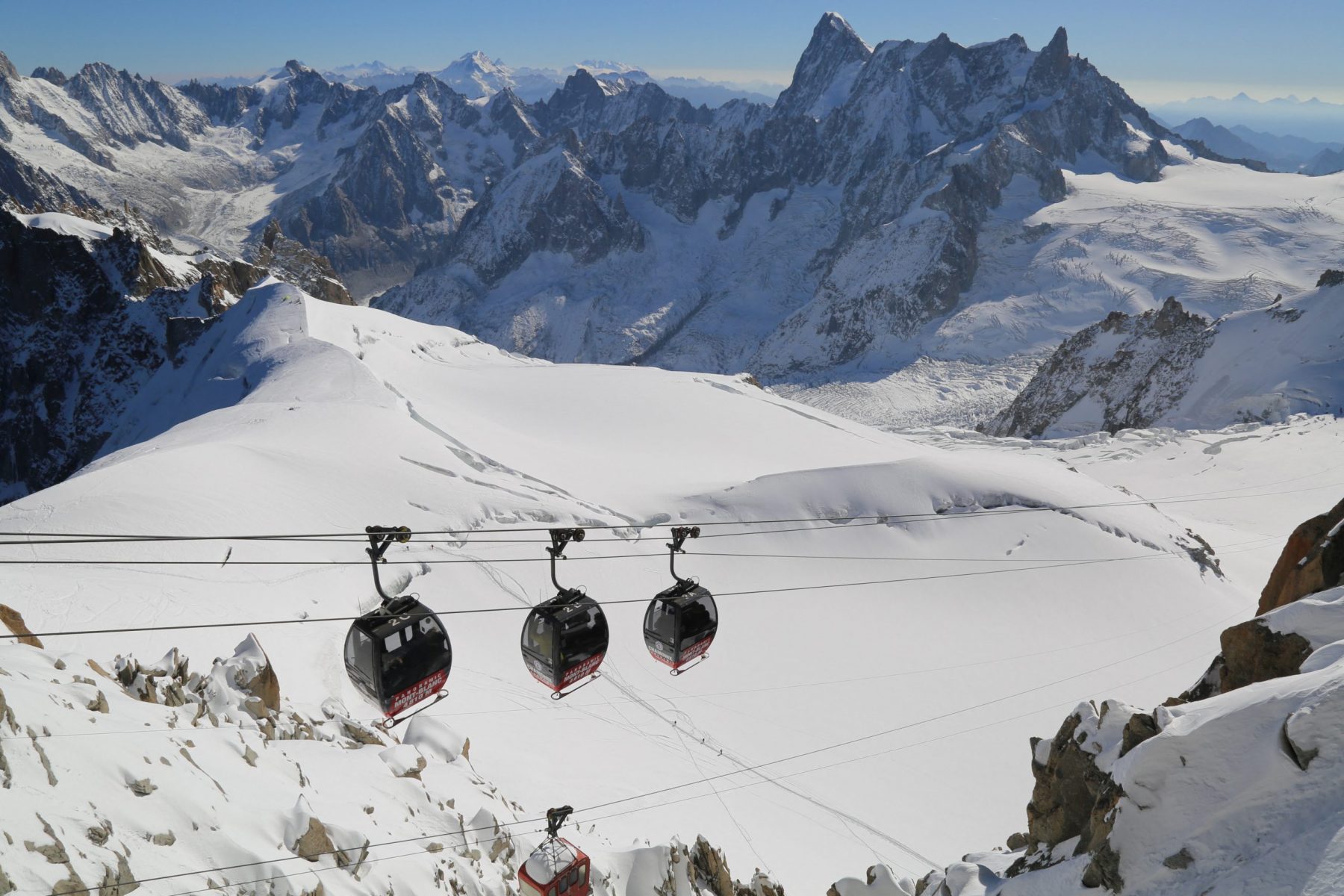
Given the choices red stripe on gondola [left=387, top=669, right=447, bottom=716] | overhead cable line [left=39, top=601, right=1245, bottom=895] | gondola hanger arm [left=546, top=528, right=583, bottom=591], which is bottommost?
overhead cable line [left=39, top=601, right=1245, bottom=895]

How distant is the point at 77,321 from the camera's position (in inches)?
3524

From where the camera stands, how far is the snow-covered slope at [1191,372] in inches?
3147

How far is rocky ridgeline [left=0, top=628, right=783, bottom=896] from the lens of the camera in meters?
9.42

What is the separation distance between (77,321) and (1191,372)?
125 meters

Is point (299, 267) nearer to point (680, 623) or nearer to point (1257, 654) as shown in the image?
point (680, 623)

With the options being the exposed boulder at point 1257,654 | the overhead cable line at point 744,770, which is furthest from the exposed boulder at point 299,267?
the exposed boulder at point 1257,654

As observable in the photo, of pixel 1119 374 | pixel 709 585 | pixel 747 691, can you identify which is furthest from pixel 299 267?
pixel 747 691

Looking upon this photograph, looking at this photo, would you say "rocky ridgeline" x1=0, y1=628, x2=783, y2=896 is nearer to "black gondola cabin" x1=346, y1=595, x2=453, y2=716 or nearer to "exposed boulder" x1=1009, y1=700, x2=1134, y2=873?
"black gondola cabin" x1=346, y1=595, x2=453, y2=716

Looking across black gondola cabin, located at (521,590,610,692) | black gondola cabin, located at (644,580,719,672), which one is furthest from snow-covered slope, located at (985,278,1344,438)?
black gondola cabin, located at (521,590,610,692)

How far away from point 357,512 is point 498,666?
28.9ft

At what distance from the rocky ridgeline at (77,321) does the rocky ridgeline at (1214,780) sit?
86054 millimetres

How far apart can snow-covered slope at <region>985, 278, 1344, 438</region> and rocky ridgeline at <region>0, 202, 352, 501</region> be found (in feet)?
320

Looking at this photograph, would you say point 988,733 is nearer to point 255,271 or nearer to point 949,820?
point 949,820

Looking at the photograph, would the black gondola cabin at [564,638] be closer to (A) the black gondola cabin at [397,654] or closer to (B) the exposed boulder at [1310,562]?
(A) the black gondola cabin at [397,654]
